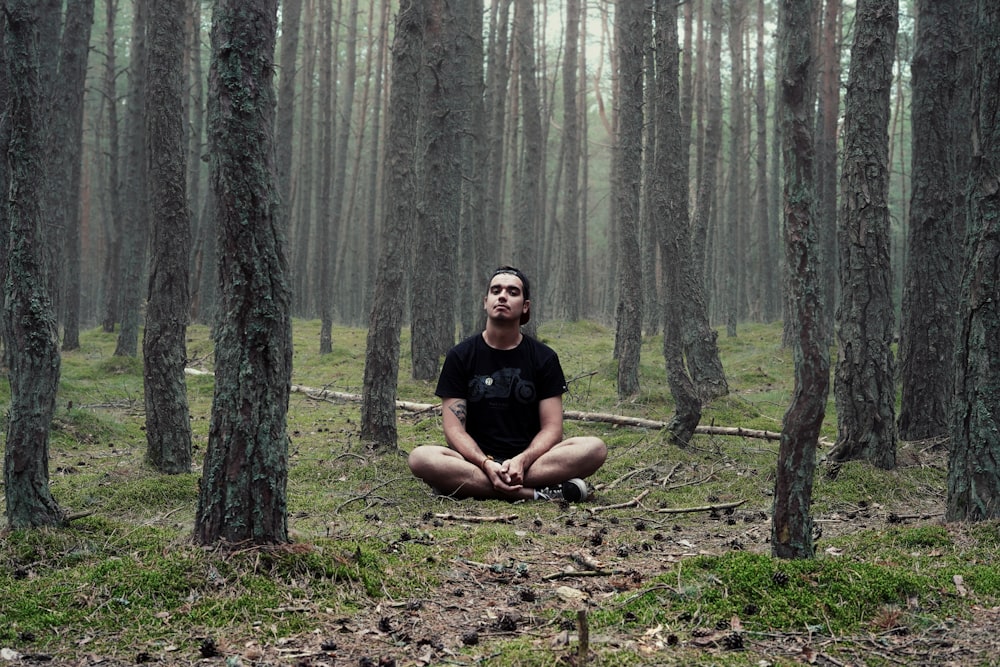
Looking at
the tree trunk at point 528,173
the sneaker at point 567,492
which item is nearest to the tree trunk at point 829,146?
the tree trunk at point 528,173

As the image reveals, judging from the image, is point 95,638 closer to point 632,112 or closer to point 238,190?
point 238,190

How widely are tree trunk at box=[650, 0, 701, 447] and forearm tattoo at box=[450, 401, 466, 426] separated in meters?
2.74

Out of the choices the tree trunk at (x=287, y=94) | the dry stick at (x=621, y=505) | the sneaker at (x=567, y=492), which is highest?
the tree trunk at (x=287, y=94)

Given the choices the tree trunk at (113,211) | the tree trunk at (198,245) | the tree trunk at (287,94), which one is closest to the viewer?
the tree trunk at (287,94)

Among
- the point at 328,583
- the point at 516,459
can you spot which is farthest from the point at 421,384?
the point at 328,583

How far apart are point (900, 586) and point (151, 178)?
18.6 feet

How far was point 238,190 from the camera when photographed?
12.8ft

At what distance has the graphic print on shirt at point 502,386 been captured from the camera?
21.3 ft

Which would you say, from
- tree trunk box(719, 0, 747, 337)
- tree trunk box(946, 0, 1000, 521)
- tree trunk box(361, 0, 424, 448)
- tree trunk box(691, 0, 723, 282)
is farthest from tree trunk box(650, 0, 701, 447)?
tree trunk box(719, 0, 747, 337)

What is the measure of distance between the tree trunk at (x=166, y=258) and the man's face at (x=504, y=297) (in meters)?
2.35

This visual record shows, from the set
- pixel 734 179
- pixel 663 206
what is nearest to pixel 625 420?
pixel 663 206

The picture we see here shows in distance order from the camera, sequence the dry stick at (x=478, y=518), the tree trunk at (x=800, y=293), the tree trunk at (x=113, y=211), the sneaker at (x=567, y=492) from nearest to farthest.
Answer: the tree trunk at (x=800, y=293) → the dry stick at (x=478, y=518) → the sneaker at (x=567, y=492) → the tree trunk at (x=113, y=211)

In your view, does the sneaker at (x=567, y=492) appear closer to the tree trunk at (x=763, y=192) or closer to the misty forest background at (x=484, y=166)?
the misty forest background at (x=484, y=166)

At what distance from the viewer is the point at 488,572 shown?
4.56 m
